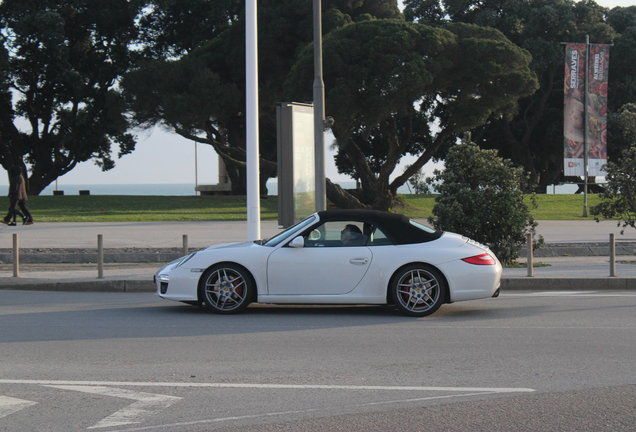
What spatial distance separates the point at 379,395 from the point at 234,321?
3514mm

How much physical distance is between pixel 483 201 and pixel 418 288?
5.27 metres

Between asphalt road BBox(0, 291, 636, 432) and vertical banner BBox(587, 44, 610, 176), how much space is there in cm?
2964

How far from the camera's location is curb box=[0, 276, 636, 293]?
11.2 meters

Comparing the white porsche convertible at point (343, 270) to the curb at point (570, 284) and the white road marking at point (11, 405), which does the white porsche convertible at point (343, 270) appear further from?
the white road marking at point (11, 405)

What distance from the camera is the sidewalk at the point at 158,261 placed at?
446 inches

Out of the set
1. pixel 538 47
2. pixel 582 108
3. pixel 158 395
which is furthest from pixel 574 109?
pixel 158 395

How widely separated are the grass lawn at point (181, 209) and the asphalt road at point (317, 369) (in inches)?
785

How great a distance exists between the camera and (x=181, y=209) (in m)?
34.6

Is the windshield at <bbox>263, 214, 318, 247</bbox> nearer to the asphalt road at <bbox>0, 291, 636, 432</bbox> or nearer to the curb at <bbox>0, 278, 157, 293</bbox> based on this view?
the asphalt road at <bbox>0, 291, 636, 432</bbox>

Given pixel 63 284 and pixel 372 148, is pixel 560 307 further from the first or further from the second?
pixel 372 148

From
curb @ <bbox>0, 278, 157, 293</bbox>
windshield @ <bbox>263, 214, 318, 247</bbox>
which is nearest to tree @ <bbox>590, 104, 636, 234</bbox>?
windshield @ <bbox>263, 214, 318, 247</bbox>

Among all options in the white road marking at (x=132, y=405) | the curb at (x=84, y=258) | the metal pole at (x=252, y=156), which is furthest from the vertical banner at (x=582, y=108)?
the white road marking at (x=132, y=405)

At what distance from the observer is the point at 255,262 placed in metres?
8.54

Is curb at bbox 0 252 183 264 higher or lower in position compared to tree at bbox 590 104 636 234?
lower
